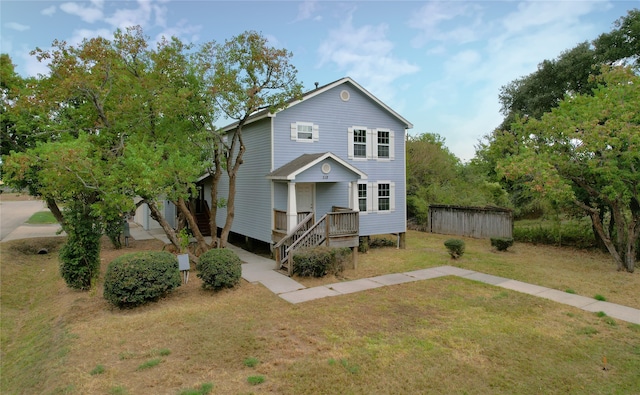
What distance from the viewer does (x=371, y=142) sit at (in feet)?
54.8

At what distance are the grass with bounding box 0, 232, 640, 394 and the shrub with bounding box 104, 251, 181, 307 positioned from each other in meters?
0.34

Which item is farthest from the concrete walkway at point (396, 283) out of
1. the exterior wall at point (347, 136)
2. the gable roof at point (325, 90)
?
the gable roof at point (325, 90)

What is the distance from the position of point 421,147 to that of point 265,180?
47.6ft

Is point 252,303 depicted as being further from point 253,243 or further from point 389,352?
point 253,243

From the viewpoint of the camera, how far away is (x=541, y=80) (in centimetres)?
2670

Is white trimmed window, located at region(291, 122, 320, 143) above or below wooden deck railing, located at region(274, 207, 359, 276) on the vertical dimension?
above

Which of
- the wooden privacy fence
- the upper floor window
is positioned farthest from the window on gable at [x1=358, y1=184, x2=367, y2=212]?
the wooden privacy fence

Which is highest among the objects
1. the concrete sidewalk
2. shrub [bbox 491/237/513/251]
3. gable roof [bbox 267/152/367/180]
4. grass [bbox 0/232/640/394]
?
gable roof [bbox 267/152/367/180]

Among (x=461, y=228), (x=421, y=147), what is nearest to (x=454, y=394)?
(x=461, y=228)

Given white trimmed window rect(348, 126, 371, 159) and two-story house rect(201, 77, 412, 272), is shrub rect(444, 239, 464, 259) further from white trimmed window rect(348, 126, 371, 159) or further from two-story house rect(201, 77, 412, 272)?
white trimmed window rect(348, 126, 371, 159)

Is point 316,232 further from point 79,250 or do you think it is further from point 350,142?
point 79,250

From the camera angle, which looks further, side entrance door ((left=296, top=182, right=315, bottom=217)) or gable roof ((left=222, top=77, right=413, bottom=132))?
side entrance door ((left=296, top=182, right=315, bottom=217))

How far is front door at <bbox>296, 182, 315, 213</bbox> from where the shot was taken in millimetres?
15344

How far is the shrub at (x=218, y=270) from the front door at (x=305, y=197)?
5.48 metres
